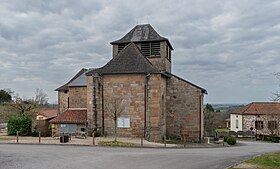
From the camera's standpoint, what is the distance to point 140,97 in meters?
27.3

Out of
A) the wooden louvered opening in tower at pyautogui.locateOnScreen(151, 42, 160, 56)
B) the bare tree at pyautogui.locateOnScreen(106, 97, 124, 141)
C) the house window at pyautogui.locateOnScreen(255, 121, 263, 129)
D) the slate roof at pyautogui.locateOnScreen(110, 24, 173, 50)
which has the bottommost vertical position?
the house window at pyautogui.locateOnScreen(255, 121, 263, 129)

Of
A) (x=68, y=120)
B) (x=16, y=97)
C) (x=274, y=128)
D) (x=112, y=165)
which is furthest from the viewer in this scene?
(x=274, y=128)

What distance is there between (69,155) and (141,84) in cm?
1147

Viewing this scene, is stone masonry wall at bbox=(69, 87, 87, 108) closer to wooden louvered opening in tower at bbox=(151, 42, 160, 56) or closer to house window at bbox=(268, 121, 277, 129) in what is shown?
wooden louvered opening in tower at bbox=(151, 42, 160, 56)

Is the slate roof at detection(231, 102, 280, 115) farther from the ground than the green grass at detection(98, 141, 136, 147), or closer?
farther from the ground

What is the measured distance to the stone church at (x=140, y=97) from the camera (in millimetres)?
26953

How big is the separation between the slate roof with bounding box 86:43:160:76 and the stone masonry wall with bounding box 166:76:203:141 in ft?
13.8

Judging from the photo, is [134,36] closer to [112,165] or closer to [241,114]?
[112,165]

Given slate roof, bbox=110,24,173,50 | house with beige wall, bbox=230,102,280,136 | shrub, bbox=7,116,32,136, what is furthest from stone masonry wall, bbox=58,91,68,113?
house with beige wall, bbox=230,102,280,136

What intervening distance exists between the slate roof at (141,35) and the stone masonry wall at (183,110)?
460 centimetres

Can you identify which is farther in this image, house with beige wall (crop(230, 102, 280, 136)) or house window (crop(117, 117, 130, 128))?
house with beige wall (crop(230, 102, 280, 136))

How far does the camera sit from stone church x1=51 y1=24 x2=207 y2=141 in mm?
26953

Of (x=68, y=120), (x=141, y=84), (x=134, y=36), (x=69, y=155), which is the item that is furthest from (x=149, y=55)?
(x=69, y=155)

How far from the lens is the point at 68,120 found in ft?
95.3
